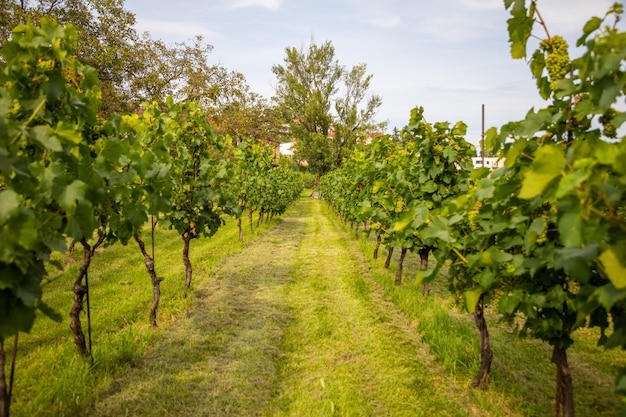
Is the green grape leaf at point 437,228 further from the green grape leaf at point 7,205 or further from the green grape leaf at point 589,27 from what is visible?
the green grape leaf at point 7,205

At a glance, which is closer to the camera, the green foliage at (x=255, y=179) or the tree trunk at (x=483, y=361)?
the tree trunk at (x=483, y=361)

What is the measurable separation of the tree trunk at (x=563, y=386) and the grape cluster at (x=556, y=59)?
2.30 m

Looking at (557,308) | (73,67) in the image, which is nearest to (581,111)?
(557,308)

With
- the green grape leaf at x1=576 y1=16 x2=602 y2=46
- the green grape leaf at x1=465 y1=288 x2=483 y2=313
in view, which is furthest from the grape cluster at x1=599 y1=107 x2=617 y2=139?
the green grape leaf at x1=465 y1=288 x2=483 y2=313

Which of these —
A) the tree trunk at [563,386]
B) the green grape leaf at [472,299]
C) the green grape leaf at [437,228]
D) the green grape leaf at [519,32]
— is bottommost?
the tree trunk at [563,386]

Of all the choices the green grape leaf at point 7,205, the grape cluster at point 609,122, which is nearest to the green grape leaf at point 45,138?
the green grape leaf at point 7,205

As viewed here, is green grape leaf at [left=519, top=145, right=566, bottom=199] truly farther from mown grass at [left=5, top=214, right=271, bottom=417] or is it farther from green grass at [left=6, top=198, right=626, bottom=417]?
mown grass at [left=5, top=214, right=271, bottom=417]

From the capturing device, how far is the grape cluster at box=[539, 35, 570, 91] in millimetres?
2240

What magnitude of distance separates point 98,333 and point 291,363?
316cm

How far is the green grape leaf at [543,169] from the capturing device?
4.91 ft

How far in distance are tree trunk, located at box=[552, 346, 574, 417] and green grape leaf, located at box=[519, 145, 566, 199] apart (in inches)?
88.0

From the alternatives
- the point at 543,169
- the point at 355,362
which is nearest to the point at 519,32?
the point at 543,169

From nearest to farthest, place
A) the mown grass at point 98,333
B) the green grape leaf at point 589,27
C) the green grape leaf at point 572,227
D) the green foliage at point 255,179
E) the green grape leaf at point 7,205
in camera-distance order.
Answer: the green grape leaf at point 572,227 < the green grape leaf at point 7,205 < the green grape leaf at point 589,27 < the mown grass at point 98,333 < the green foliage at point 255,179

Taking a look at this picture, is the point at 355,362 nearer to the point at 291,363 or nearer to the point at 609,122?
the point at 291,363
